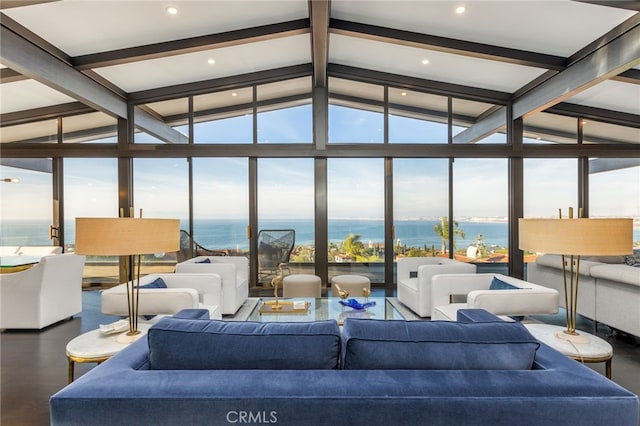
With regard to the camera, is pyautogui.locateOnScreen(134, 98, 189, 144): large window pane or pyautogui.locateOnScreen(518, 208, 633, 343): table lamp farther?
pyautogui.locateOnScreen(134, 98, 189, 144): large window pane

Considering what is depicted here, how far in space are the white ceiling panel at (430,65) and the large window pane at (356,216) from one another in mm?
1484

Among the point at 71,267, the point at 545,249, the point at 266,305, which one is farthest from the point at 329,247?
the point at 545,249

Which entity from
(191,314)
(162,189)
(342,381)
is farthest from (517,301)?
(162,189)

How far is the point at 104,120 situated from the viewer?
5.55 metres

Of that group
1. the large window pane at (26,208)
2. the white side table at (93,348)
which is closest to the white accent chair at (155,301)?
the white side table at (93,348)

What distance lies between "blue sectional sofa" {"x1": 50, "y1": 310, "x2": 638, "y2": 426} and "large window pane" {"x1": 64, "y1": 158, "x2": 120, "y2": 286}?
515 centimetres

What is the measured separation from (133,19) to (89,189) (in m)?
3.23

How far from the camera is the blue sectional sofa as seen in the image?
1.08 metres

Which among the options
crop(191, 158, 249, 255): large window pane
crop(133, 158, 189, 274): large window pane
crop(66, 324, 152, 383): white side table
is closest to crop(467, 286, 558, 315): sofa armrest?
crop(66, 324, 152, 383): white side table

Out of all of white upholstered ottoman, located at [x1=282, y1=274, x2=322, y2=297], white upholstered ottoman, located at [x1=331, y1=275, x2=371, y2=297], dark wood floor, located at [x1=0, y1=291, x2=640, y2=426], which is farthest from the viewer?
white upholstered ottoman, located at [x1=282, y1=274, x2=322, y2=297]

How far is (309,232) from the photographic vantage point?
5707mm

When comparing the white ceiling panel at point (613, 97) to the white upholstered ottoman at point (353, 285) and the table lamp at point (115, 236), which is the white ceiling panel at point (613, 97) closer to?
the white upholstered ottoman at point (353, 285)

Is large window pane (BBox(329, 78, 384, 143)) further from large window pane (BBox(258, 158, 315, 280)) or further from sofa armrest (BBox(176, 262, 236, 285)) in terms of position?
sofa armrest (BBox(176, 262, 236, 285))

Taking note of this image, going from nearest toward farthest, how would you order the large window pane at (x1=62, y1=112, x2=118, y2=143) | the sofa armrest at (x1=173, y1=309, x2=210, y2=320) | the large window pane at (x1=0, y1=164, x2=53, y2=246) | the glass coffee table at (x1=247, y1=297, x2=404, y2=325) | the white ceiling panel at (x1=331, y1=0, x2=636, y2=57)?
the sofa armrest at (x1=173, y1=309, x2=210, y2=320) → the glass coffee table at (x1=247, y1=297, x2=404, y2=325) → the white ceiling panel at (x1=331, y1=0, x2=636, y2=57) → the large window pane at (x1=62, y1=112, x2=118, y2=143) → the large window pane at (x1=0, y1=164, x2=53, y2=246)
